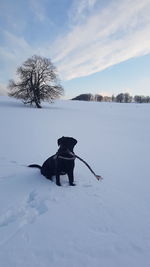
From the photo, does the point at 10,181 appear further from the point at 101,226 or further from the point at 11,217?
the point at 101,226

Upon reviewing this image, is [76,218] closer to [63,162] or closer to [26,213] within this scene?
[26,213]

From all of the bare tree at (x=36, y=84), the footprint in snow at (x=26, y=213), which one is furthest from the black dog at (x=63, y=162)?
the bare tree at (x=36, y=84)

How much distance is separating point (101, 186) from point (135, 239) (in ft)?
4.99

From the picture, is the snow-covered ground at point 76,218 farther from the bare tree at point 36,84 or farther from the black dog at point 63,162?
the bare tree at point 36,84

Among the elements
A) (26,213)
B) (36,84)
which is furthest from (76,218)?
(36,84)

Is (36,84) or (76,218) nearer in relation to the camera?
(76,218)

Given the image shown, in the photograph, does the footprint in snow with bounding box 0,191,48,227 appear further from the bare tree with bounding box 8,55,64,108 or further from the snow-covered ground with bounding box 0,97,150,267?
the bare tree with bounding box 8,55,64,108

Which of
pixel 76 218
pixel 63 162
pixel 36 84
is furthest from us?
pixel 36 84

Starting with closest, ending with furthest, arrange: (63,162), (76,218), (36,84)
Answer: (76,218), (63,162), (36,84)

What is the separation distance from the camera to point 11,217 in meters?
2.54

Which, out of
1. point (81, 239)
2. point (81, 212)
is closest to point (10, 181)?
point (81, 212)

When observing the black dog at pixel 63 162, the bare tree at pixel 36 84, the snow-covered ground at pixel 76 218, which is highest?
the bare tree at pixel 36 84

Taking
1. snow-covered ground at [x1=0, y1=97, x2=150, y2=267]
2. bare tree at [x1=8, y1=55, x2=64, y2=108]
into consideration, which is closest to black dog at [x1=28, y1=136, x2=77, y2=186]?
snow-covered ground at [x1=0, y1=97, x2=150, y2=267]

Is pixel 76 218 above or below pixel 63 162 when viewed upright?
below
